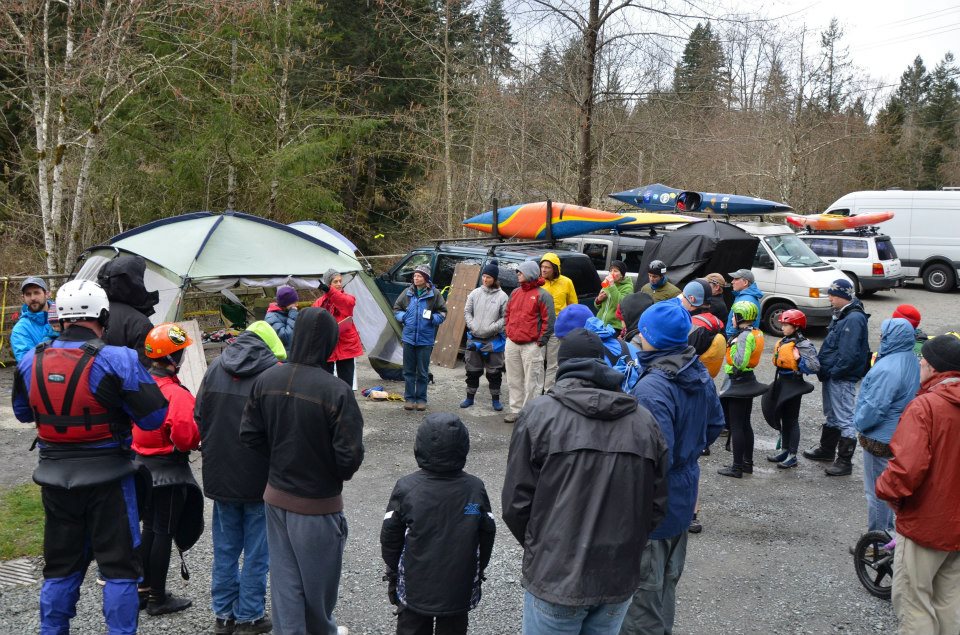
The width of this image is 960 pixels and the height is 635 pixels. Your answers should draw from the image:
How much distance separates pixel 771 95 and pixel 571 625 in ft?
103

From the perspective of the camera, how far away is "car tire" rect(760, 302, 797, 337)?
1412cm

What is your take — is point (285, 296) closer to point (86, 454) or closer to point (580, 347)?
point (86, 454)

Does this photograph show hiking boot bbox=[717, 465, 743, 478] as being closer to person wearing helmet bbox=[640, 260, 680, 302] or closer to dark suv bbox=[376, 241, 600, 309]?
person wearing helmet bbox=[640, 260, 680, 302]

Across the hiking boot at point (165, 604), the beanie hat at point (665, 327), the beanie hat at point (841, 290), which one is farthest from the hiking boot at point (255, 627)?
the beanie hat at point (841, 290)

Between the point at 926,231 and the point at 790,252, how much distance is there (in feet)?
26.3

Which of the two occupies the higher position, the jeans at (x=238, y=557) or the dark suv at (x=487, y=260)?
the dark suv at (x=487, y=260)

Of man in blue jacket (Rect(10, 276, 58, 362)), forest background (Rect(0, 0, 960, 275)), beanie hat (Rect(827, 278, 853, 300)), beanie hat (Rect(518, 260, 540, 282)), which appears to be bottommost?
man in blue jacket (Rect(10, 276, 58, 362))

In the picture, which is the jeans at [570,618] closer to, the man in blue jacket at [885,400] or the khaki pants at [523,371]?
the man in blue jacket at [885,400]

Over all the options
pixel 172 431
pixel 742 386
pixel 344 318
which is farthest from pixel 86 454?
pixel 742 386

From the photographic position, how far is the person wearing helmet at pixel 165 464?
420 cm

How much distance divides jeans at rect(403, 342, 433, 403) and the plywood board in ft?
6.44

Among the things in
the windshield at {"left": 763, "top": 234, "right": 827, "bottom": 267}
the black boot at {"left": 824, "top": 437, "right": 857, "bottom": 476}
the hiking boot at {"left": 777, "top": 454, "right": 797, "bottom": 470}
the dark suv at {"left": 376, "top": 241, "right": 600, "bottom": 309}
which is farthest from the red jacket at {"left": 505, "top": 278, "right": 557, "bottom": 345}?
the windshield at {"left": 763, "top": 234, "right": 827, "bottom": 267}

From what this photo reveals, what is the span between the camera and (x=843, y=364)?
7047mm

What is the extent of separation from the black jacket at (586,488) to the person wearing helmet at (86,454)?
80.4 inches
